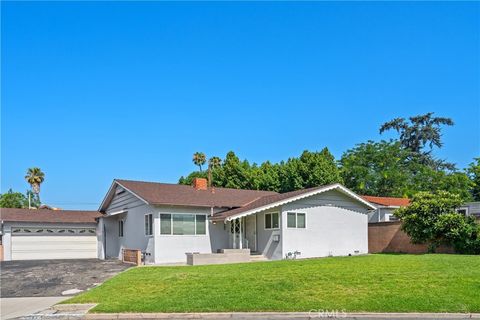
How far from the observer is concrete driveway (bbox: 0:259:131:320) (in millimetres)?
13359

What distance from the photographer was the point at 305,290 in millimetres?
12875

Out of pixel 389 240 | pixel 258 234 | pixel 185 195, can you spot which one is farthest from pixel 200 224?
pixel 389 240

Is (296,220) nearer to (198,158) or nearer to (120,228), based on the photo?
(120,228)

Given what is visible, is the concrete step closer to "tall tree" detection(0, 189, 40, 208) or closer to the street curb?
the street curb

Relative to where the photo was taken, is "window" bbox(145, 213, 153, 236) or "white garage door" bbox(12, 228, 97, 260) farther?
"white garage door" bbox(12, 228, 97, 260)

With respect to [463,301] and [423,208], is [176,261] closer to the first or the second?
[423,208]

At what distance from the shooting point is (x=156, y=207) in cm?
2434

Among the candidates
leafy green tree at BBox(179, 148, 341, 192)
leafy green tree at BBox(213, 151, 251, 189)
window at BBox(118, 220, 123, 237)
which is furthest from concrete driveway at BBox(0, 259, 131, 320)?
leafy green tree at BBox(213, 151, 251, 189)

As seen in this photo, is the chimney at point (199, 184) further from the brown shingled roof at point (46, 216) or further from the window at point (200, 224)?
the brown shingled roof at point (46, 216)

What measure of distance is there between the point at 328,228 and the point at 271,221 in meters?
3.37

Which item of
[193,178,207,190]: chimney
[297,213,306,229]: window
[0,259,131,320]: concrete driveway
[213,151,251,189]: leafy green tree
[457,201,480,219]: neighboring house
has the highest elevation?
[213,151,251,189]: leafy green tree

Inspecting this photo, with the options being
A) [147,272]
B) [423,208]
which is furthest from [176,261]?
[423,208]

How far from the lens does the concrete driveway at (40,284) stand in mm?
13359

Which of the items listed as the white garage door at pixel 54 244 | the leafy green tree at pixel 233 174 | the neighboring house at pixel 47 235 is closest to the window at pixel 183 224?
the neighboring house at pixel 47 235
